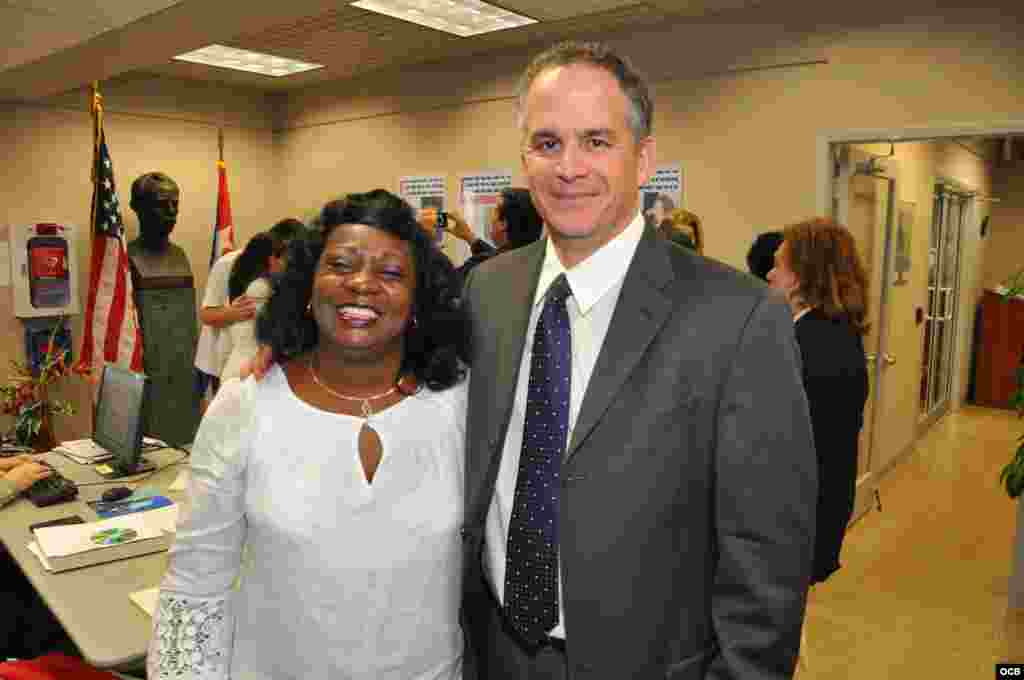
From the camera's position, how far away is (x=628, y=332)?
1.13 meters

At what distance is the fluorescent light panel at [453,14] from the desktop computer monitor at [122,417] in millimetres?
2262

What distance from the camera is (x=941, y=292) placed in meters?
6.63

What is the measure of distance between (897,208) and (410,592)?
448 cm

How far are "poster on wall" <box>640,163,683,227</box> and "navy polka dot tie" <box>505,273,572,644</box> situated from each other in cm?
309

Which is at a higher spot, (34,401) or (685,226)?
(685,226)

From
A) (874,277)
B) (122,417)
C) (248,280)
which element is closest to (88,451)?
(122,417)

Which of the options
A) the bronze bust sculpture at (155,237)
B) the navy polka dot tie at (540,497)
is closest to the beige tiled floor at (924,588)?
the navy polka dot tie at (540,497)

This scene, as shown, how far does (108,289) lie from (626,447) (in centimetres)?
427

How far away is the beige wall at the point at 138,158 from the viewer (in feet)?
16.8

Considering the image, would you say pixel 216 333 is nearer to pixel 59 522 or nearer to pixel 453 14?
pixel 59 522

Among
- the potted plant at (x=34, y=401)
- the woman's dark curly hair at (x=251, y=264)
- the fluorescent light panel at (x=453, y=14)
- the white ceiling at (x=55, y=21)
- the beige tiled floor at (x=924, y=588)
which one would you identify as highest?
the fluorescent light panel at (x=453, y=14)

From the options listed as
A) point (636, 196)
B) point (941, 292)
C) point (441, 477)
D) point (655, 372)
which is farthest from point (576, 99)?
point (941, 292)

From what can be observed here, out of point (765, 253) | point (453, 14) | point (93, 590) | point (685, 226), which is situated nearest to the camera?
point (93, 590)

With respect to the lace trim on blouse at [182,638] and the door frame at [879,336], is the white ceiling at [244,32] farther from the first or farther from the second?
the lace trim on blouse at [182,638]
